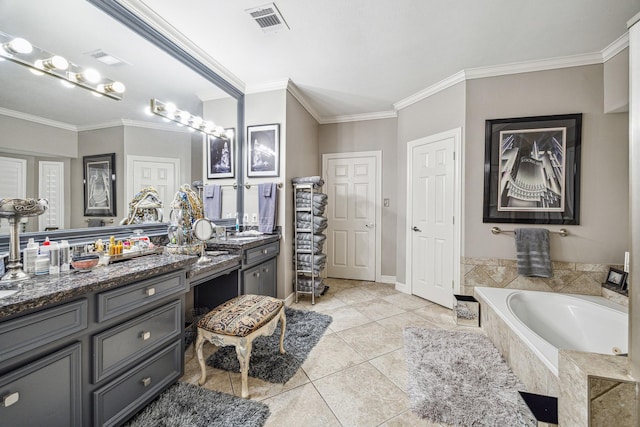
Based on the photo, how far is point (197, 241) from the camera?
2.08m

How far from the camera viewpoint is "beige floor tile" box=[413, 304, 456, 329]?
262 centimetres

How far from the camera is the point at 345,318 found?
2730mm

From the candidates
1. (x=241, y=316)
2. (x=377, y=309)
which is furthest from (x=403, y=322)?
(x=241, y=316)

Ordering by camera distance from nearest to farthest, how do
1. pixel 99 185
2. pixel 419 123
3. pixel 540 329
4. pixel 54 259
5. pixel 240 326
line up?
pixel 54 259 < pixel 240 326 < pixel 99 185 < pixel 540 329 < pixel 419 123

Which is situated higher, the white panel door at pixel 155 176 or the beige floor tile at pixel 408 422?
the white panel door at pixel 155 176

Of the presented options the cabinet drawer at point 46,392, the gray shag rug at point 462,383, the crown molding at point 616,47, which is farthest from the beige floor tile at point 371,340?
the crown molding at point 616,47

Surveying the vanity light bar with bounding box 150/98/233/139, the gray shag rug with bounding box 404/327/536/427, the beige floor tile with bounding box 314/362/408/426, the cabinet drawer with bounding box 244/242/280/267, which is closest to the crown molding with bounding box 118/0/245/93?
the vanity light bar with bounding box 150/98/233/139

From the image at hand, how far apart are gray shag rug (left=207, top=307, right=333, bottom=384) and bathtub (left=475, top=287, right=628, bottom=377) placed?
62.1 inches

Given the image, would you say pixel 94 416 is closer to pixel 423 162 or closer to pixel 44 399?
pixel 44 399

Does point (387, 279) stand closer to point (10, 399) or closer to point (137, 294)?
point (137, 294)

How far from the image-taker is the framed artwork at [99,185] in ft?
5.44

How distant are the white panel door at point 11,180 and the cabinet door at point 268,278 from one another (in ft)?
5.74

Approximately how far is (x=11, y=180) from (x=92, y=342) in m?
0.98

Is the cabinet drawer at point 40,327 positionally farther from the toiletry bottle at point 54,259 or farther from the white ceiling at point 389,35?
the white ceiling at point 389,35
